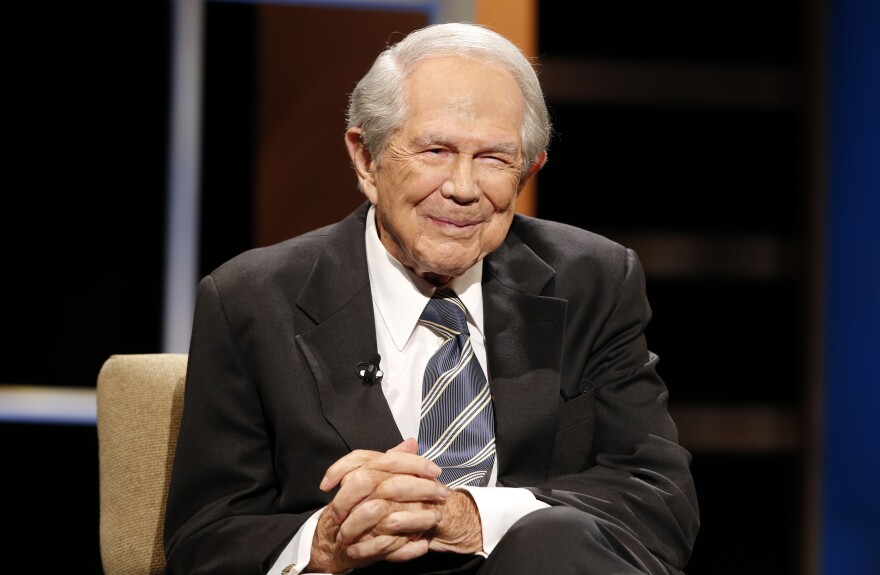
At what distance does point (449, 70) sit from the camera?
1.70m

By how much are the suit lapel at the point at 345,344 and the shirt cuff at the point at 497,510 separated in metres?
0.20

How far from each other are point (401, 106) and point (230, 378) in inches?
20.5

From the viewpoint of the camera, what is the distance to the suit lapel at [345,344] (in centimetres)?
172

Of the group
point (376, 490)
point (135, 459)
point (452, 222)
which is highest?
point (452, 222)

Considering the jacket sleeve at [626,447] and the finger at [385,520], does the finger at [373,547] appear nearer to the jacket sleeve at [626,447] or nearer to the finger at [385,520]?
the finger at [385,520]

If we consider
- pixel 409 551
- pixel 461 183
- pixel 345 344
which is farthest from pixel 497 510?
pixel 461 183

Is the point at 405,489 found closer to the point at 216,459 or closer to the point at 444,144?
the point at 216,459

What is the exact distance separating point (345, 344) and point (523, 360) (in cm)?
31

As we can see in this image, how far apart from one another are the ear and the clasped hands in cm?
47

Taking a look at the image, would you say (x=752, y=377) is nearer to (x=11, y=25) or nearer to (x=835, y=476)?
(x=835, y=476)

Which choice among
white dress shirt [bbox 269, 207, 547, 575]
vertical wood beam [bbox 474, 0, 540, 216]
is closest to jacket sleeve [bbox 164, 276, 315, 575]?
white dress shirt [bbox 269, 207, 547, 575]

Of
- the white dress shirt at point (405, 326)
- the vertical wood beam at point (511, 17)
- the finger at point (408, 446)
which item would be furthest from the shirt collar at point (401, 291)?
the vertical wood beam at point (511, 17)

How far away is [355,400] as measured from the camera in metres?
1.73

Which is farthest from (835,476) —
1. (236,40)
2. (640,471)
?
(236,40)
